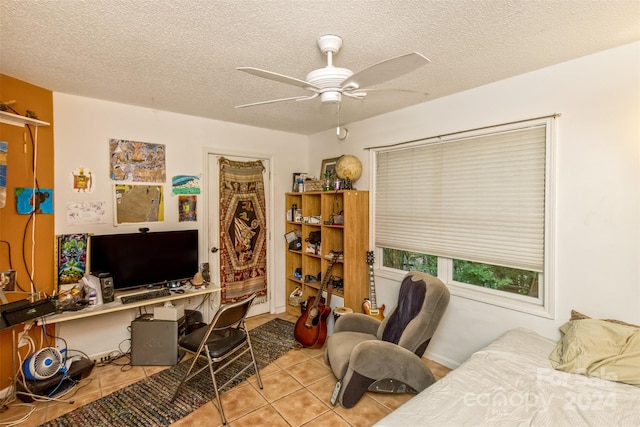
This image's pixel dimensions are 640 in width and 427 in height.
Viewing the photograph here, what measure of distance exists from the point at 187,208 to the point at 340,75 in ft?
8.36

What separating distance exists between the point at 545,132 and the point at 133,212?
3.66 metres

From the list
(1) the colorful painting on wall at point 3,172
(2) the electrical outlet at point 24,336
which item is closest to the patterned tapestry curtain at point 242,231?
(2) the electrical outlet at point 24,336

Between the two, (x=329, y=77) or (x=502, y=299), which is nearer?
(x=329, y=77)

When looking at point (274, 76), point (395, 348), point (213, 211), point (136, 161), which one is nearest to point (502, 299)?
point (395, 348)

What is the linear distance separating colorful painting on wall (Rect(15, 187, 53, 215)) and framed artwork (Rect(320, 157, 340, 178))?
2.78m

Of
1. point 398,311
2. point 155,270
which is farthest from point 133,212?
point 398,311

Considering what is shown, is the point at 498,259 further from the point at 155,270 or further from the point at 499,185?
the point at 155,270

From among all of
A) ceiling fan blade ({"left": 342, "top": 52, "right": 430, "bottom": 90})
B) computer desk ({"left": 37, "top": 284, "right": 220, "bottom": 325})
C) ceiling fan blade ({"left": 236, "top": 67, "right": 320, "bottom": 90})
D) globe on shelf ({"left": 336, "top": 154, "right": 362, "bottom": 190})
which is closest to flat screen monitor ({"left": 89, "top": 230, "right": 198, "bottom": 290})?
computer desk ({"left": 37, "top": 284, "right": 220, "bottom": 325})

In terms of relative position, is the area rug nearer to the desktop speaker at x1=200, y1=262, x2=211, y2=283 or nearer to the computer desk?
the computer desk

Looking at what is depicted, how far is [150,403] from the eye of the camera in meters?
2.33

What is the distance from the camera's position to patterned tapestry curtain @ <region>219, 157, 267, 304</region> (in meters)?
3.80

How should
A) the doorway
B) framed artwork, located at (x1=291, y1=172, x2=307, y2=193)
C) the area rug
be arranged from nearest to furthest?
the area rug, the doorway, framed artwork, located at (x1=291, y1=172, x2=307, y2=193)

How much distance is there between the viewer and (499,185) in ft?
8.27

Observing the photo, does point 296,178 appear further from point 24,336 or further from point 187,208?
point 24,336
